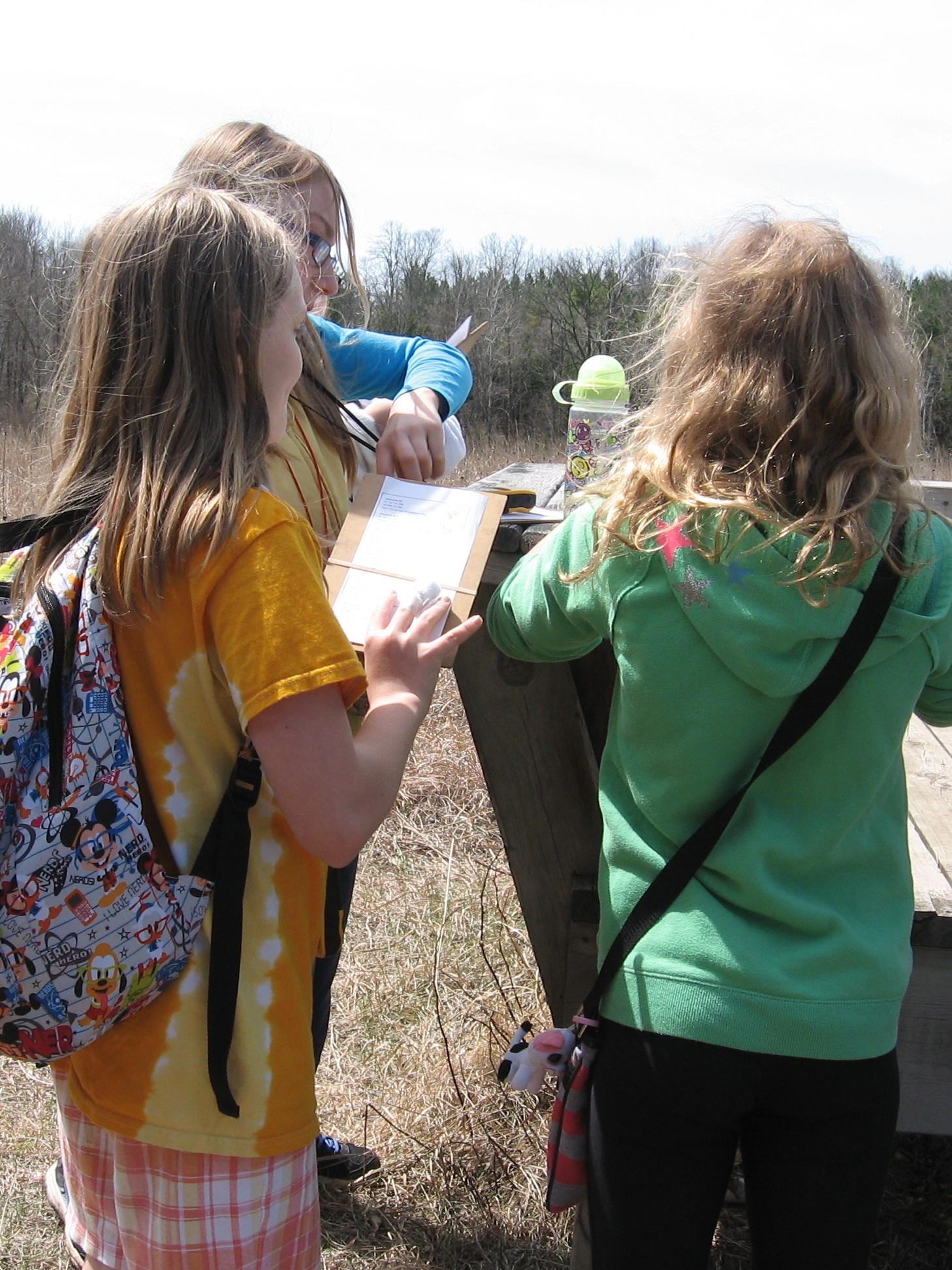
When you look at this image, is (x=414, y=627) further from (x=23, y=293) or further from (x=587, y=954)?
(x=23, y=293)

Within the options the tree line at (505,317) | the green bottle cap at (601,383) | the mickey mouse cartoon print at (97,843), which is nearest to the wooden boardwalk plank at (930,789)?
the green bottle cap at (601,383)

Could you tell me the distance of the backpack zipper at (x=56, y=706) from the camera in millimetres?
1120

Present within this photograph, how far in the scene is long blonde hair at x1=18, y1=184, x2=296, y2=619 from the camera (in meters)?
1.15

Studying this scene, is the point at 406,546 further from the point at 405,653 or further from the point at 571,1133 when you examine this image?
the point at 571,1133

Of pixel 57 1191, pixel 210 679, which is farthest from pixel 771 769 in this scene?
pixel 57 1191

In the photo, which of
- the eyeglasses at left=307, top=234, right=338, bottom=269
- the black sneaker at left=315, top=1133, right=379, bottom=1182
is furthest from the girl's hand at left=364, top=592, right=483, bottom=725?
the black sneaker at left=315, top=1133, right=379, bottom=1182

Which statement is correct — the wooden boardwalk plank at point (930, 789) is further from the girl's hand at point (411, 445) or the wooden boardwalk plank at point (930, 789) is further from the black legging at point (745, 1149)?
the girl's hand at point (411, 445)

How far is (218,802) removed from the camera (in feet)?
4.01

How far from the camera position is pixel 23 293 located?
20.4m

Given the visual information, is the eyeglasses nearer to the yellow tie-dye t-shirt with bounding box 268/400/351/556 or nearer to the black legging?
the yellow tie-dye t-shirt with bounding box 268/400/351/556

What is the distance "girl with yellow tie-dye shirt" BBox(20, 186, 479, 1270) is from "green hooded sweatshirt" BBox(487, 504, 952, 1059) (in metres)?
0.34

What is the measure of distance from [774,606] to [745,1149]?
2.24 feet

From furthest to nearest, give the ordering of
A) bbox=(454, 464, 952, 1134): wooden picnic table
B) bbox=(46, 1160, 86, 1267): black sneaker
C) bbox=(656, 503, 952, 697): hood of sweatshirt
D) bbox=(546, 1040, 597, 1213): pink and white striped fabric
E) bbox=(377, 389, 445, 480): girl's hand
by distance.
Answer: bbox=(46, 1160, 86, 1267): black sneaker → bbox=(454, 464, 952, 1134): wooden picnic table → bbox=(377, 389, 445, 480): girl's hand → bbox=(546, 1040, 597, 1213): pink and white striped fabric → bbox=(656, 503, 952, 697): hood of sweatshirt

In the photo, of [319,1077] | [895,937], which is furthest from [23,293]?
[895,937]
